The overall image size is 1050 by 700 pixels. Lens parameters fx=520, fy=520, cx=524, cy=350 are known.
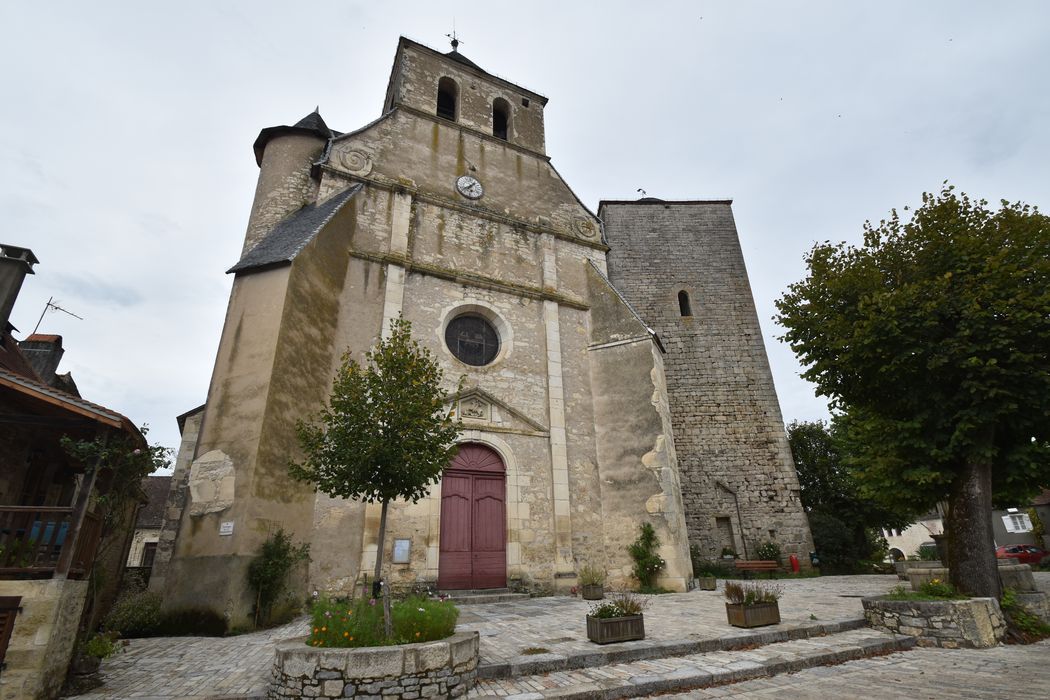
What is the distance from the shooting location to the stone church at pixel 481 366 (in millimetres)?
8195

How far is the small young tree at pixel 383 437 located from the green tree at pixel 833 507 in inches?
511

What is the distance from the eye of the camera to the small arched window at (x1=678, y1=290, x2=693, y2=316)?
1656 cm

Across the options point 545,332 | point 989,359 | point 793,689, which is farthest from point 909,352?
point 545,332

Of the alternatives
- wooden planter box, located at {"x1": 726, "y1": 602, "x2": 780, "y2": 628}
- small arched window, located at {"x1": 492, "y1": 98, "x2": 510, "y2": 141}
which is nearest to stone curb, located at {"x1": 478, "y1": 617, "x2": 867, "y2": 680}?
wooden planter box, located at {"x1": 726, "y1": 602, "x2": 780, "y2": 628}

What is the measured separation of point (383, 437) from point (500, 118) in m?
13.9

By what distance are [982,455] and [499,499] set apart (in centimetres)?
756

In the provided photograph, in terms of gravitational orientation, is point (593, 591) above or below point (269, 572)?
below

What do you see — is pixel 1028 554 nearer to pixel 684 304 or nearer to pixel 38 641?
pixel 684 304

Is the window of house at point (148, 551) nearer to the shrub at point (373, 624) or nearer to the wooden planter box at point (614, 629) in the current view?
the shrub at point (373, 624)

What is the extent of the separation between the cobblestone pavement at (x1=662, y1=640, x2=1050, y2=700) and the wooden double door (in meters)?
5.83

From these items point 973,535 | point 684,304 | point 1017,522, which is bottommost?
point 973,535

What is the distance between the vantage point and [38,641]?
13.8ft

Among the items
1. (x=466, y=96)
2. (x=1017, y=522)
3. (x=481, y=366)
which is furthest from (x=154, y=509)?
(x=1017, y=522)

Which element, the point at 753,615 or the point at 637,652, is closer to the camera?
the point at 637,652
